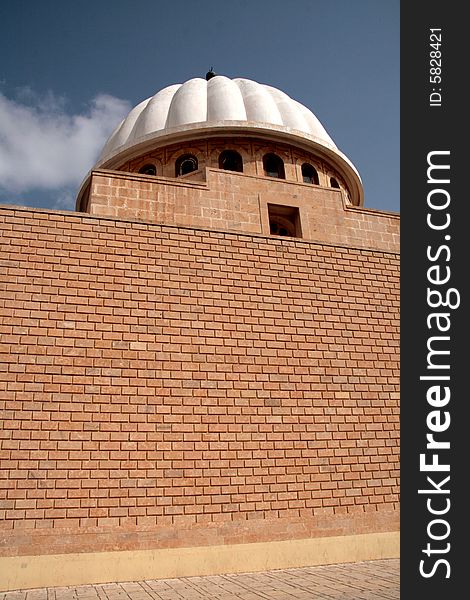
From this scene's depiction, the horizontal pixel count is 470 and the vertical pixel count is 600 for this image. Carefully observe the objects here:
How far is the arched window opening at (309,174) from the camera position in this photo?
11688 millimetres

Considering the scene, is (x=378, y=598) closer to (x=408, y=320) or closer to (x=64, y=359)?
(x=408, y=320)

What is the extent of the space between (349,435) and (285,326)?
1.67 metres

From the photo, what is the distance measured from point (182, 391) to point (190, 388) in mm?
111

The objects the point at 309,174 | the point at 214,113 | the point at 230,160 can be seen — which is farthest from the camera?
the point at 309,174

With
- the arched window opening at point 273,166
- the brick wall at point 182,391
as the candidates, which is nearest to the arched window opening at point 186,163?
the arched window opening at point 273,166

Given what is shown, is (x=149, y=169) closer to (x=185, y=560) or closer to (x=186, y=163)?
(x=186, y=163)

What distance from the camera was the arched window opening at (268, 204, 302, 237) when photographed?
346 inches

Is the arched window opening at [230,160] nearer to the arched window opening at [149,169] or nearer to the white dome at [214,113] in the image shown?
the white dome at [214,113]

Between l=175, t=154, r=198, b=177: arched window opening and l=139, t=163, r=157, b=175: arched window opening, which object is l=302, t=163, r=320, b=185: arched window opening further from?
l=139, t=163, r=157, b=175: arched window opening

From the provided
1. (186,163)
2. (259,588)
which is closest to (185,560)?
(259,588)

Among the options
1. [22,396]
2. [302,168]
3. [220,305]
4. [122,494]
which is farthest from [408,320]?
[302,168]

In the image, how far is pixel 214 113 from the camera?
38.0ft

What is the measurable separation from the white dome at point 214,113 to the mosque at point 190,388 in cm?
323

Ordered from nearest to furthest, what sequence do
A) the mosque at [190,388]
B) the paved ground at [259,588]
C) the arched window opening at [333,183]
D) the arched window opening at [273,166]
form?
the paved ground at [259,588] → the mosque at [190,388] → the arched window opening at [273,166] → the arched window opening at [333,183]
